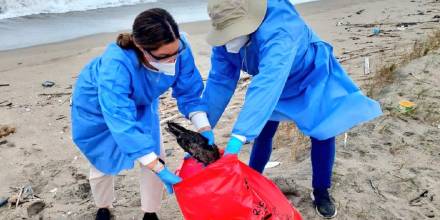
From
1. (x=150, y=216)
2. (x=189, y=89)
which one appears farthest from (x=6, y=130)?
(x=189, y=89)

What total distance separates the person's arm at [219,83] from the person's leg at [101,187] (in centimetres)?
78

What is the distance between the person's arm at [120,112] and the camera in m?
2.36

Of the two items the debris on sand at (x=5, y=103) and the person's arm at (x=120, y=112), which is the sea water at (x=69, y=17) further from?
the person's arm at (x=120, y=112)

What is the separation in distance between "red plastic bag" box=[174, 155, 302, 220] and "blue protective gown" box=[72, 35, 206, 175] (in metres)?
0.32

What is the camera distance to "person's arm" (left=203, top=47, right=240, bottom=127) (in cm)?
281

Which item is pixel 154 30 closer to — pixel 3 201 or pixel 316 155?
pixel 316 155

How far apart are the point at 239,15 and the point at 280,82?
1.31ft

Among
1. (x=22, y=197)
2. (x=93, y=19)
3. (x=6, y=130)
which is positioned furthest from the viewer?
(x=93, y=19)

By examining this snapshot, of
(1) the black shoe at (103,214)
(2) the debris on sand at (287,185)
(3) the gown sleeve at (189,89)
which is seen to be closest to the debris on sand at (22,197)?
(1) the black shoe at (103,214)

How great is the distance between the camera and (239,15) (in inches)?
93.6

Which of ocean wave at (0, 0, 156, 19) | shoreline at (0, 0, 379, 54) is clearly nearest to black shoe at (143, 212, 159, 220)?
shoreline at (0, 0, 379, 54)

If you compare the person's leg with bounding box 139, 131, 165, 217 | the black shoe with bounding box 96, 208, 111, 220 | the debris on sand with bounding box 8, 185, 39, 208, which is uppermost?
the person's leg with bounding box 139, 131, 165, 217

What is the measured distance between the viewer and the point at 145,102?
107 inches

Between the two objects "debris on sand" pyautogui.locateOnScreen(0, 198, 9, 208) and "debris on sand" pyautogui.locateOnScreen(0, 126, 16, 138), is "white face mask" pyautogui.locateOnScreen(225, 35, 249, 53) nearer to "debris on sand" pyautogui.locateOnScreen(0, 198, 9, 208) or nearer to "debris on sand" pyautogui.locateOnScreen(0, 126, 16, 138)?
"debris on sand" pyautogui.locateOnScreen(0, 198, 9, 208)
